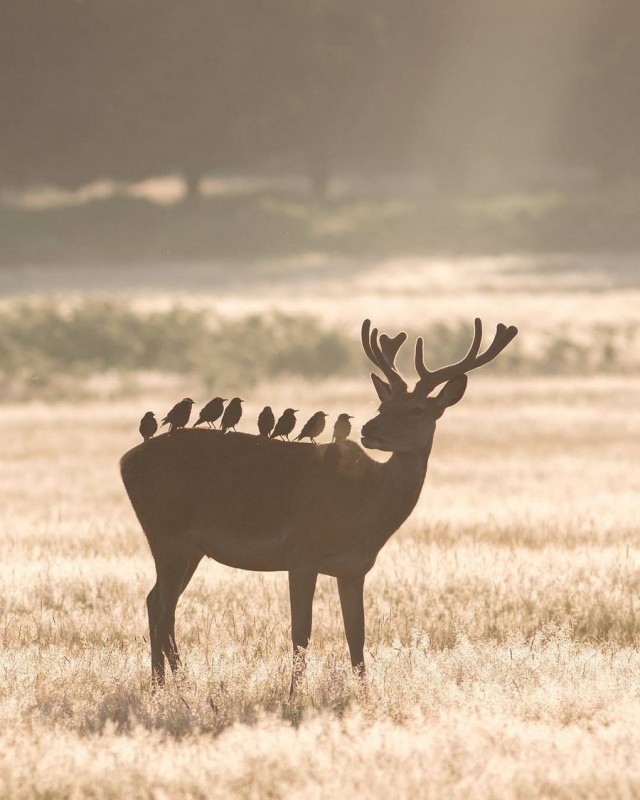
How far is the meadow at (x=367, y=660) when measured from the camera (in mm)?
7848

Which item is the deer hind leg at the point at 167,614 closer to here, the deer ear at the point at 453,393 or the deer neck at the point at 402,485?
the deer neck at the point at 402,485

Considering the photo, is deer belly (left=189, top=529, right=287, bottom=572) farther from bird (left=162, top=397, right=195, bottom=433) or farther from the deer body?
bird (left=162, top=397, right=195, bottom=433)

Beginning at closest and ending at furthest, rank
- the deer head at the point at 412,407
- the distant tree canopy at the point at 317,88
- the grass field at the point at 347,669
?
1. the grass field at the point at 347,669
2. the deer head at the point at 412,407
3. the distant tree canopy at the point at 317,88

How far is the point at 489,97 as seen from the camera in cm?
9338

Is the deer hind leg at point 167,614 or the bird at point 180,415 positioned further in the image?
the bird at point 180,415

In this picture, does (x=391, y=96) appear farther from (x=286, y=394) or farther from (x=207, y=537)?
(x=207, y=537)

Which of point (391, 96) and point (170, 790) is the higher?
point (391, 96)

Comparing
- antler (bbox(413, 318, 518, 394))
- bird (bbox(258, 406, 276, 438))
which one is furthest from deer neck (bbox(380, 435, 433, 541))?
bird (bbox(258, 406, 276, 438))

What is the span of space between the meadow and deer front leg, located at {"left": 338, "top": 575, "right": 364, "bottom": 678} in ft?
0.39

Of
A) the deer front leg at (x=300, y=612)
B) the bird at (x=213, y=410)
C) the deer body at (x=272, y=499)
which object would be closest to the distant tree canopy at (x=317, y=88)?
the bird at (x=213, y=410)

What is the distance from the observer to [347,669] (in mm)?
9539

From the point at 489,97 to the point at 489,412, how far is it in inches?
2556

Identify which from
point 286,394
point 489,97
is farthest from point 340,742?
point 489,97

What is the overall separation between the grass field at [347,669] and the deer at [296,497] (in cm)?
48
